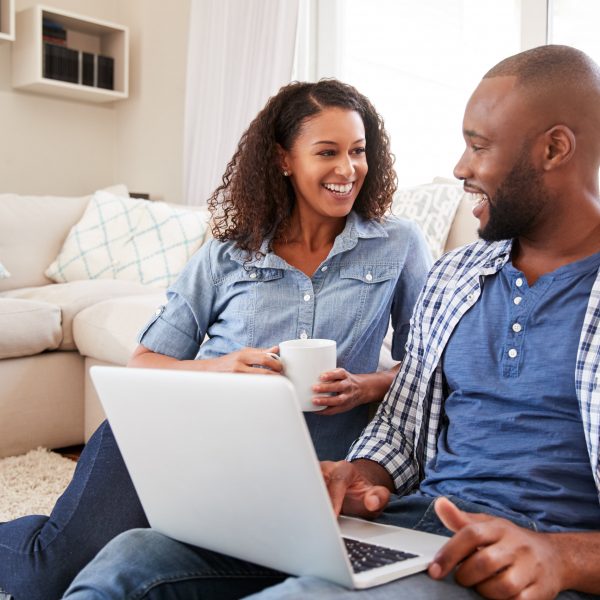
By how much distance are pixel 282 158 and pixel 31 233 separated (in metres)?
2.11

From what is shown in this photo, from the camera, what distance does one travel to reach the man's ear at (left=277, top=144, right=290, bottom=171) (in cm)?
164

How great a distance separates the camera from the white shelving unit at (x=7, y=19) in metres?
3.96

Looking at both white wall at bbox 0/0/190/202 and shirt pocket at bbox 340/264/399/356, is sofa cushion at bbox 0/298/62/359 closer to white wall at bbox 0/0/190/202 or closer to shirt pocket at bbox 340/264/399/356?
shirt pocket at bbox 340/264/399/356

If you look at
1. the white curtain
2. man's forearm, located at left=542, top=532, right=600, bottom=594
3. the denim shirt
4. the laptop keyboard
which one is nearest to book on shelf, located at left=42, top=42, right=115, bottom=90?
the white curtain

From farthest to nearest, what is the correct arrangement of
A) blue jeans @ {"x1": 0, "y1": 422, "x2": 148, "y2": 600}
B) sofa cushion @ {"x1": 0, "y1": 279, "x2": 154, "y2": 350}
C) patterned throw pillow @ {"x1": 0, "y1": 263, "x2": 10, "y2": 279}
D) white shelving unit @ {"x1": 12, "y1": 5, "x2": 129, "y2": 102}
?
1. white shelving unit @ {"x1": 12, "y1": 5, "x2": 129, "y2": 102}
2. patterned throw pillow @ {"x1": 0, "y1": 263, "x2": 10, "y2": 279}
3. sofa cushion @ {"x1": 0, "y1": 279, "x2": 154, "y2": 350}
4. blue jeans @ {"x1": 0, "y1": 422, "x2": 148, "y2": 600}

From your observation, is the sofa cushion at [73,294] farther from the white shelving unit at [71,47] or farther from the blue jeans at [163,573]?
the blue jeans at [163,573]

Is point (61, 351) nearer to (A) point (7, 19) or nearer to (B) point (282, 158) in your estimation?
(B) point (282, 158)

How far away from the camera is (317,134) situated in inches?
62.1

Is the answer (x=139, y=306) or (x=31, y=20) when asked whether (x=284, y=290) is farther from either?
(x=31, y=20)

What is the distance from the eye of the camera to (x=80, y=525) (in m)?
1.36

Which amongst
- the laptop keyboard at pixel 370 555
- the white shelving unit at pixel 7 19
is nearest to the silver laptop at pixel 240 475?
the laptop keyboard at pixel 370 555

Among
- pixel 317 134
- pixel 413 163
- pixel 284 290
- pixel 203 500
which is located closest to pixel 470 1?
pixel 413 163

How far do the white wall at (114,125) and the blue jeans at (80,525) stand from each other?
10.4 feet

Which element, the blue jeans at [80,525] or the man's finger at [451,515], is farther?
the blue jeans at [80,525]
